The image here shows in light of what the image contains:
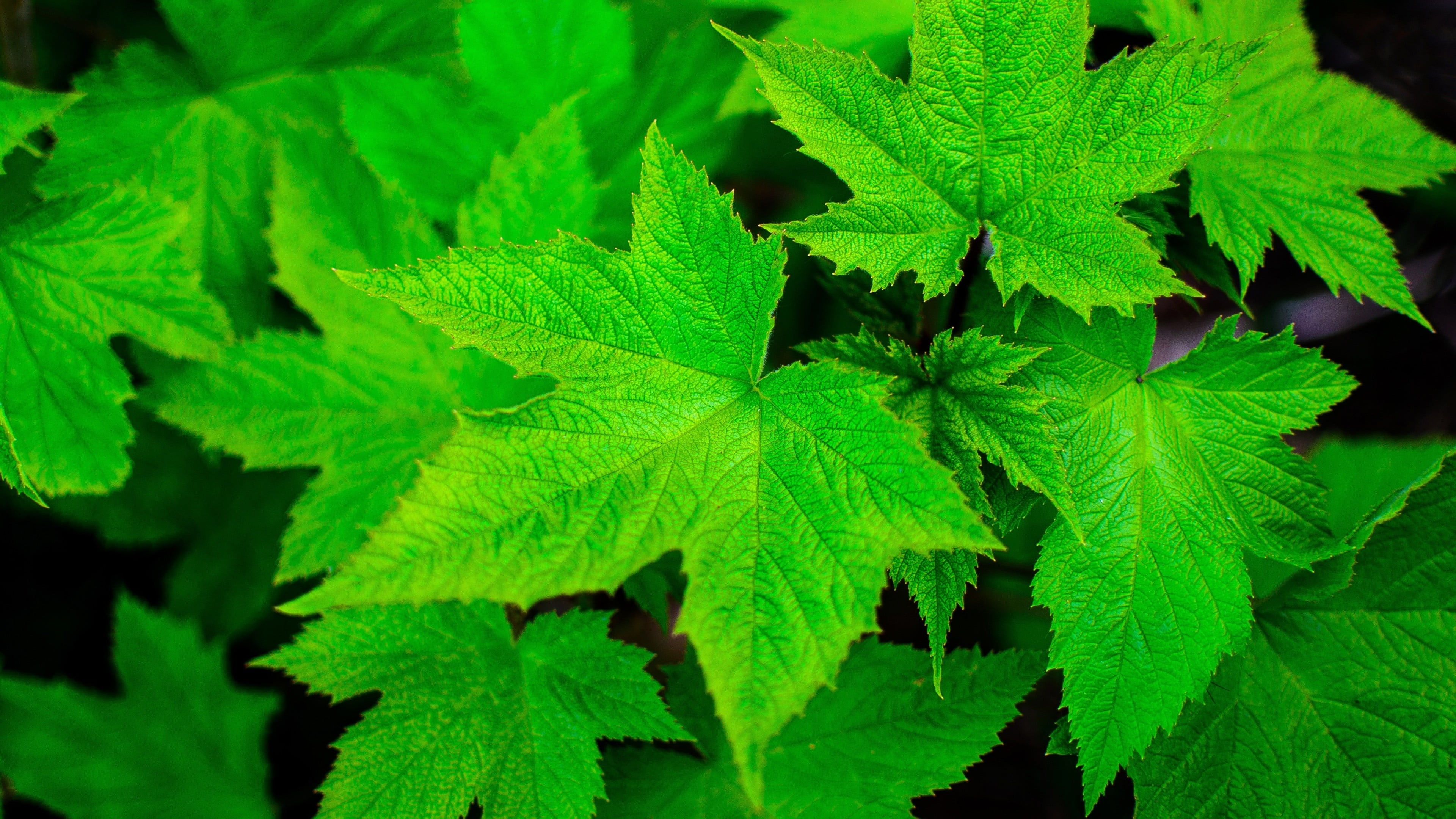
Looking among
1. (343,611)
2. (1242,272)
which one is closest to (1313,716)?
(1242,272)

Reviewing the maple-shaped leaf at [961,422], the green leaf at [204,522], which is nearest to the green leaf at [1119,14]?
the maple-shaped leaf at [961,422]

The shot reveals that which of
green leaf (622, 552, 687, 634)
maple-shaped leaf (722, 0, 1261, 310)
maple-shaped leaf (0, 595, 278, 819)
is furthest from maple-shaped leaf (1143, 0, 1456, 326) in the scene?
maple-shaped leaf (0, 595, 278, 819)

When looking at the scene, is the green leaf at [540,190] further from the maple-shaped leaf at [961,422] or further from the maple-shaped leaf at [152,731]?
the maple-shaped leaf at [152,731]

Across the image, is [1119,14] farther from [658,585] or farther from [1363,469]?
[658,585]

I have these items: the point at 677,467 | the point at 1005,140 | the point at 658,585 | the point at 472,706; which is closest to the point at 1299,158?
the point at 1005,140

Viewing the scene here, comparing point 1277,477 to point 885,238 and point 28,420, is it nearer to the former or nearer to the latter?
point 885,238

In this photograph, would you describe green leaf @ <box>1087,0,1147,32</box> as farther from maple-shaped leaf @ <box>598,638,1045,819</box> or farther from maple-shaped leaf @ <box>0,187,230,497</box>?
maple-shaped leaf @ <box>0,187,230,497</box>
